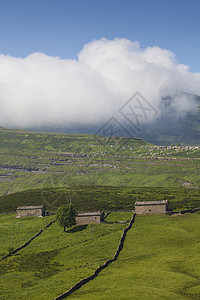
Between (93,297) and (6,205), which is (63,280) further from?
(6,205)

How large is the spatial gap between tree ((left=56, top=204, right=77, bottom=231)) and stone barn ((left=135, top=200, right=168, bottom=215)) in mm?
23526

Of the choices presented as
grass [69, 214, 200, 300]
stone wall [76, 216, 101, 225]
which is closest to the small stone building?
stone wall [76, 216, 101, 225]

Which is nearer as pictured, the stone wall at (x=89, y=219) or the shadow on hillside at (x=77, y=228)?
the shadow on hillside at (x=77, y=228)

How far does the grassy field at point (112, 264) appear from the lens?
5538cm

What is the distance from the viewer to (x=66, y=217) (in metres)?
109

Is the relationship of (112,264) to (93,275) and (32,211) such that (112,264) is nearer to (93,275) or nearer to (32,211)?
(93,275)

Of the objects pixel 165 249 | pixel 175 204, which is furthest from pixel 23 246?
pixel 175 204

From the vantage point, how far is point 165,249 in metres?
80.4

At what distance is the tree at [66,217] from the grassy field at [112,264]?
2647mm

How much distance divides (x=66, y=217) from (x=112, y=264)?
39.1 m

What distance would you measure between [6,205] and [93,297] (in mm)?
147981

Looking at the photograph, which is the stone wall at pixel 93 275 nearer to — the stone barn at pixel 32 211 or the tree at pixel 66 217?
the tree at pixel 66 217

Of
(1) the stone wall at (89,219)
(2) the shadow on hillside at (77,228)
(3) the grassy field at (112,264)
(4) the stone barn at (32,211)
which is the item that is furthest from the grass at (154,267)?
(4) the stone barn at (32,211)

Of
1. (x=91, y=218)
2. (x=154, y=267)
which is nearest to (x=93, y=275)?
(x=154, y=267)
